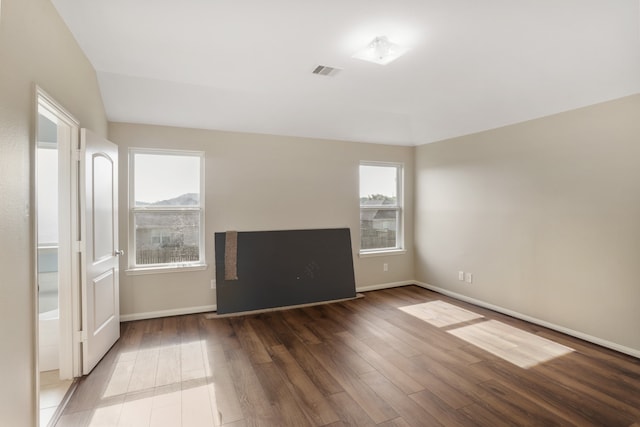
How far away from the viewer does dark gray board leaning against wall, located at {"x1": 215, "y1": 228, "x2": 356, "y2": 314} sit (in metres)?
4.03

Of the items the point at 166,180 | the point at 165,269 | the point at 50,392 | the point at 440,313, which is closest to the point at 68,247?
the point at 50,392

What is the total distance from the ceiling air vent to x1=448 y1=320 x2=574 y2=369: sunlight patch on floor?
2.95 metres

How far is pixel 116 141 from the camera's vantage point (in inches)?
143

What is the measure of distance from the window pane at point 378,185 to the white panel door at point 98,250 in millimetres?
3356

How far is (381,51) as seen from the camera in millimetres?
2412

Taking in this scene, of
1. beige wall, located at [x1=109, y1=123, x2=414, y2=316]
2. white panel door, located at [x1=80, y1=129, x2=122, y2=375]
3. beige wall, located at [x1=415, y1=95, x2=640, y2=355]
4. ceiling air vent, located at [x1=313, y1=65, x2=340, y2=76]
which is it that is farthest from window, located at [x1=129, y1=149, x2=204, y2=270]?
beige wall, located at [x1=415, y1=95, x2=640, y2=355]

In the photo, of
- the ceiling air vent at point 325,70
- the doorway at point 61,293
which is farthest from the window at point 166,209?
the ceiling air vent at point 325,70

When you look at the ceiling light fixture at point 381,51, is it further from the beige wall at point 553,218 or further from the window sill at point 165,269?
the window sill at point 165,269

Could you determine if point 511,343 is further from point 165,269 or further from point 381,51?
point 165,269

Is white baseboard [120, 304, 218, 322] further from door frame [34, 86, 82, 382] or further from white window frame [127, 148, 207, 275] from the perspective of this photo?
door frame [34, 86, 82, 382]

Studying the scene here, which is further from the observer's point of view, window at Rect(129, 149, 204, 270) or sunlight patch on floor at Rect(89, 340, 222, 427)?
window at Rect(129, 149, 204, 270)

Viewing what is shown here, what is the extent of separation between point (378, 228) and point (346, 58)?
3.03 meters

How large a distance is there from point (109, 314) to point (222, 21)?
2.76 m

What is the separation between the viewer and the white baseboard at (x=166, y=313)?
12.2 feet
